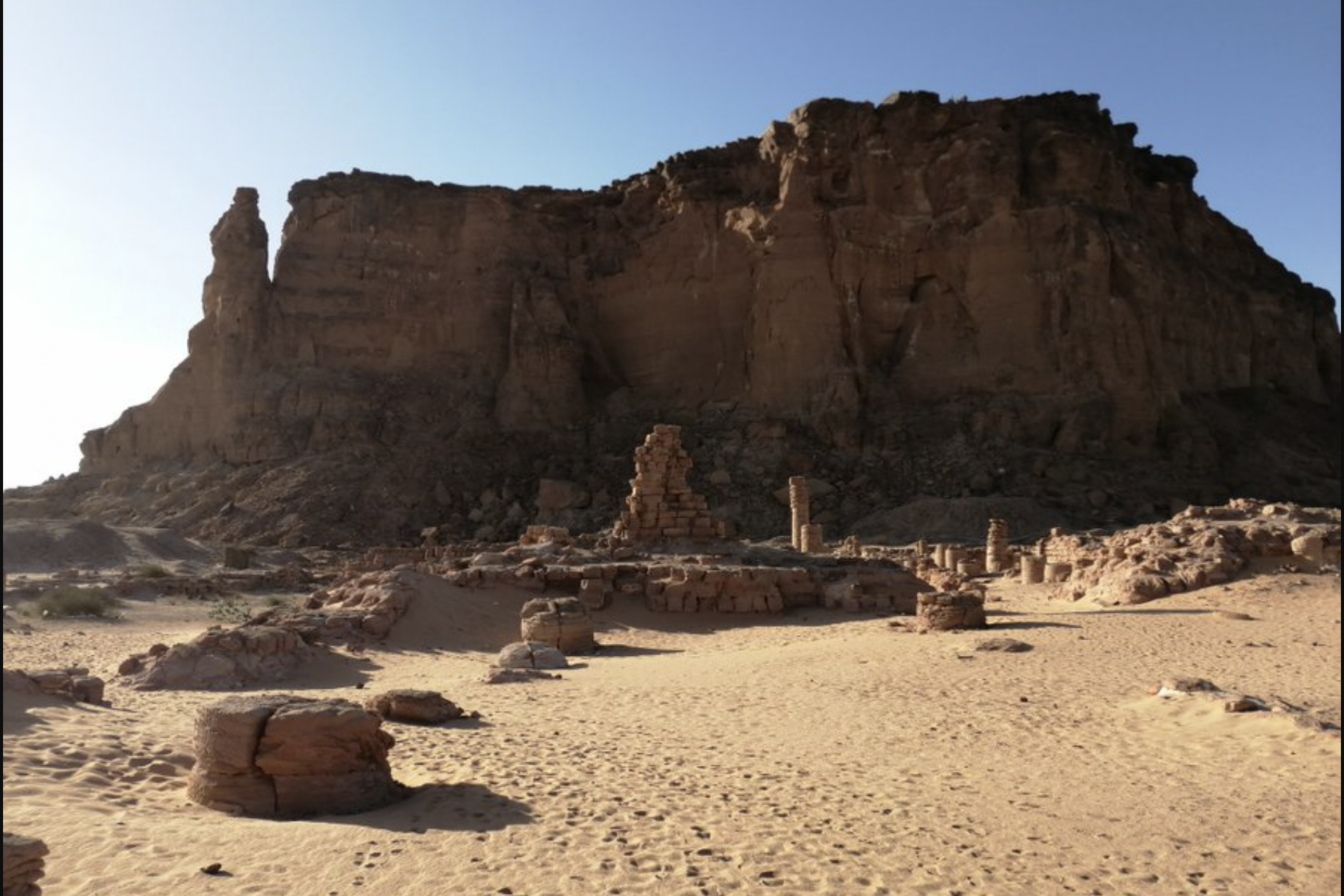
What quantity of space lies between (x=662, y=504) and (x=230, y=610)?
10.1 metres

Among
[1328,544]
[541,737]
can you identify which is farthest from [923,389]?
[541,737]

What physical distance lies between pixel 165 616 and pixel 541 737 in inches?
637

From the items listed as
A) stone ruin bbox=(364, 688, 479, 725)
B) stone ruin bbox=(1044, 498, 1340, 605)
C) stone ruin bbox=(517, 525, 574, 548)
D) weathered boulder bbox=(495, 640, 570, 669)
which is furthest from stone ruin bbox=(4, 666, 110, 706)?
stone ruin bbox=(1044, 498, 1340, 605)

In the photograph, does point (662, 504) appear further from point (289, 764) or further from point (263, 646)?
point (289, 764)

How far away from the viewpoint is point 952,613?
15.3 m

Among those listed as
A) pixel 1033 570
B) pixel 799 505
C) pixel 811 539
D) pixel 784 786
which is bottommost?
pixel 784 786

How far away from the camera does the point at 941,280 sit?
46.2m

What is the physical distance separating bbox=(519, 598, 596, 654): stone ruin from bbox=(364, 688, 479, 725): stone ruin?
542 centimetres

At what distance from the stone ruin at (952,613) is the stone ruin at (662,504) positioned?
7770 millimetres

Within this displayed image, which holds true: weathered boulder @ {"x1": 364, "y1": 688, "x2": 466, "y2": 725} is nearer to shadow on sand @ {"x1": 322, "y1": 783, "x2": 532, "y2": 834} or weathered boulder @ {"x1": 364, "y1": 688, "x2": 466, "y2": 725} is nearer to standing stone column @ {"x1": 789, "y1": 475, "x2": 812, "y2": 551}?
shadow on sand @ {"x1": 322, "y1": 783, "x2": 532, "y2": 834}

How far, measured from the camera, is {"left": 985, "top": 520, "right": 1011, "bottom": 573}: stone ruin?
2812 centimetres

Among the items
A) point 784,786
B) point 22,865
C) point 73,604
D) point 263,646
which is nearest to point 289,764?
point 22,865

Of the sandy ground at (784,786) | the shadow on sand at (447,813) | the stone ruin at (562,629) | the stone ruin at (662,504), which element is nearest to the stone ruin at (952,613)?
the sandy ground at (784,786)

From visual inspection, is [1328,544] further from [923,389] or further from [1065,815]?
[923,389]
